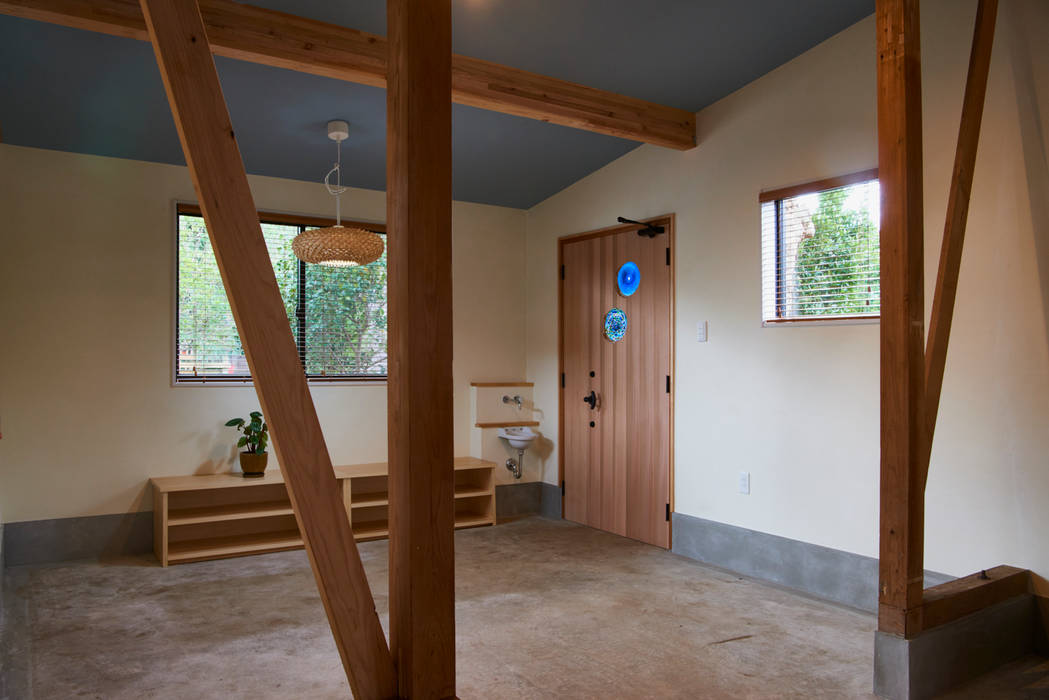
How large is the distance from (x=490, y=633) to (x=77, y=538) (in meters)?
2.90

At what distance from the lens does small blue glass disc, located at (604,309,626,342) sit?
524cm

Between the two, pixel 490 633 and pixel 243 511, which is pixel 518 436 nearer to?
pixel 243 511

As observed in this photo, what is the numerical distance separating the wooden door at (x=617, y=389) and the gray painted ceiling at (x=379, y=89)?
0.95 metres

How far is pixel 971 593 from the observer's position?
9.26 feet

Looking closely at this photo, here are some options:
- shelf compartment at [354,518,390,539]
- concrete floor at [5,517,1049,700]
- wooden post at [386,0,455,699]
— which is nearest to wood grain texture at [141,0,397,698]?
wooden post at [386,0,455,699]

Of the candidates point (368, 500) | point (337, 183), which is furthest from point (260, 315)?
point (337, 183)

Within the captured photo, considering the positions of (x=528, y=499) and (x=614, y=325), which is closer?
(x=614, y=325)

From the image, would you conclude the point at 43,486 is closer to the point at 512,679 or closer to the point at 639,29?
the point at 512,679

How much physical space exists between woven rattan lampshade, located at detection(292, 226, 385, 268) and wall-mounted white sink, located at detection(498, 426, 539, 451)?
6.80 feet

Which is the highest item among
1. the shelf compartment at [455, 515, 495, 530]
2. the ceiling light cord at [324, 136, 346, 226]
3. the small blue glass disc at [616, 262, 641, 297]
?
the ceiling light cord at [324, 136, 346, 226]

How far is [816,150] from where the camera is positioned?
3.94 m

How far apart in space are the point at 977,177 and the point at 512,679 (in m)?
3.04

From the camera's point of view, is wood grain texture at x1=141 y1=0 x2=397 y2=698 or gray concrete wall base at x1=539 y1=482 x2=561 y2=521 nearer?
wood grain texture at x1=141 y1=0 x2=397 y2=698

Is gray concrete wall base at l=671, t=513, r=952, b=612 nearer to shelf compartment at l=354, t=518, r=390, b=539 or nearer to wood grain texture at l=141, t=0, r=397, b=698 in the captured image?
shelf compartment at l=354, t=518, r=390, b=539
